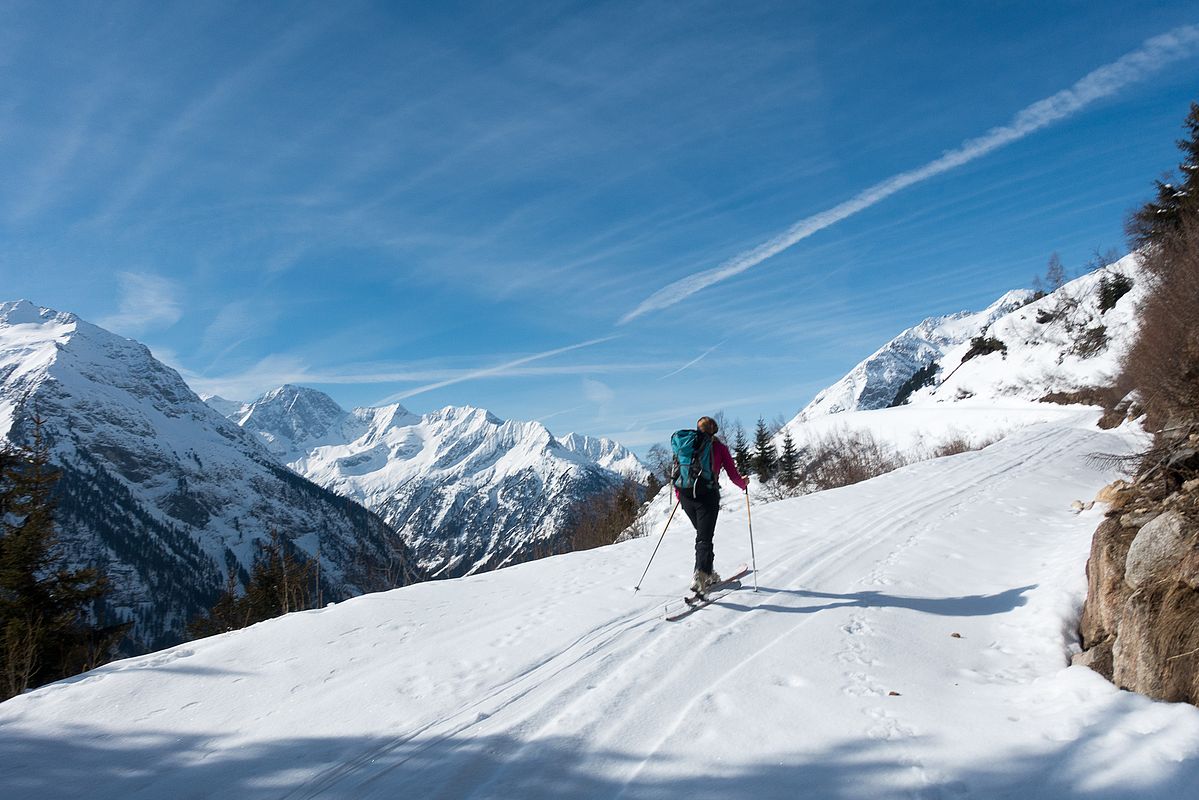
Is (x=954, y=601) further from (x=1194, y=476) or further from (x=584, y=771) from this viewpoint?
(x=584, y=771)

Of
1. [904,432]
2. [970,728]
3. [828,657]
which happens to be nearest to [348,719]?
[828,657]

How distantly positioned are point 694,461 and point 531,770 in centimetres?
444

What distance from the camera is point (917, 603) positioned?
708cm

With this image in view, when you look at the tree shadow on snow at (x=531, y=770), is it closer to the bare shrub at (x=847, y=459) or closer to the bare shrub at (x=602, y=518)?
the bare shrub at (x=602, y=518)

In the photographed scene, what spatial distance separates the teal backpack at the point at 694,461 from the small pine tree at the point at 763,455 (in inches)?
1638

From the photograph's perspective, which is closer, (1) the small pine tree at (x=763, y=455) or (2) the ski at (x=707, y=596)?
(2) the ski at (x=707, y=596)

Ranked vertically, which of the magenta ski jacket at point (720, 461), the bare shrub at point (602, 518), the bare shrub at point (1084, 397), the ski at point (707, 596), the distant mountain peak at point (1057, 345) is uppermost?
the distant mountain peak at point (1057, 345)

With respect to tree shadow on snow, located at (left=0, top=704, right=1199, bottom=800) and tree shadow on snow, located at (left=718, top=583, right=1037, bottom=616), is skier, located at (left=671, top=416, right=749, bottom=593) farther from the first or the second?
tree shadow on snow, located at (left=0, top=704, right=1199, bottom=800)

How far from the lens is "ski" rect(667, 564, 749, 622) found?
6.78 m

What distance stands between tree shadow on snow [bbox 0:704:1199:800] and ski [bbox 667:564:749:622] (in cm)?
254

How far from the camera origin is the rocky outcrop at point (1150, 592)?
12.9 ft

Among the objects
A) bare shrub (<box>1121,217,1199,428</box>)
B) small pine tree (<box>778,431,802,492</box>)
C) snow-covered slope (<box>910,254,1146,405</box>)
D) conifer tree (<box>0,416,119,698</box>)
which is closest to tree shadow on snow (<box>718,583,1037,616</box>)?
bare shrub (<box>1121,217,1199,428</box>)

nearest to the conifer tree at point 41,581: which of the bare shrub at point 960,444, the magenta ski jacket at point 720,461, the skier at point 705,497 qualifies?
the skier at point 705,497

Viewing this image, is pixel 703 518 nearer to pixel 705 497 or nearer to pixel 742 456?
pixel 705 497
